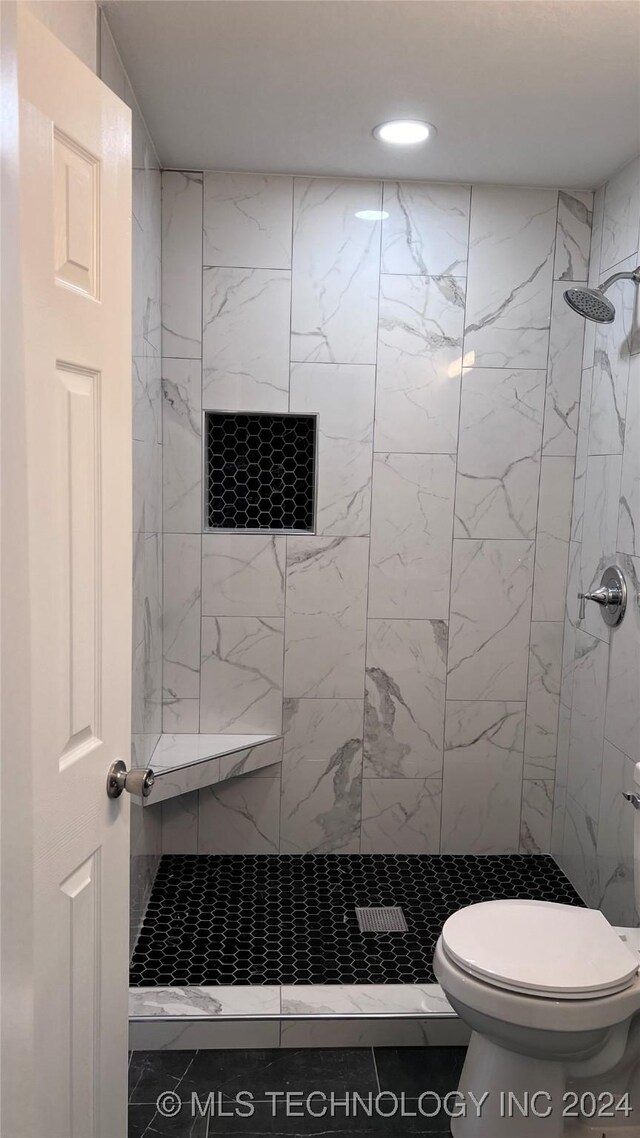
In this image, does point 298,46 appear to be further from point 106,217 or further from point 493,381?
point 493,381

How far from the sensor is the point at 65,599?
125cm

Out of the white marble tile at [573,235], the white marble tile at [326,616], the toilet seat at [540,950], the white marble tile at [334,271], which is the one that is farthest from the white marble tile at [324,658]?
the white marble tile at [573,235]

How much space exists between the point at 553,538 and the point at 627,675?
73 centimetres

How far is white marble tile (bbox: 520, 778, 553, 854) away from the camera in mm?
3219

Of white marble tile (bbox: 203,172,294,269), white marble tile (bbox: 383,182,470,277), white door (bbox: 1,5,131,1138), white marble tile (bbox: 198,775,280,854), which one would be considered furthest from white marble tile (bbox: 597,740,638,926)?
white marble tile (bbox: 203,172,294,269)

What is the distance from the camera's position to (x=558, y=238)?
302 cm

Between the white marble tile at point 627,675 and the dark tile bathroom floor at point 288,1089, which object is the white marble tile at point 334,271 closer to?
the white marble tile at point 627,675

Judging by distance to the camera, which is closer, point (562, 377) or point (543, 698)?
point (562, 377)

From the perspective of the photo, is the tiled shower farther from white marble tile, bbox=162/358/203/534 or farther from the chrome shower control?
the chrome shower control

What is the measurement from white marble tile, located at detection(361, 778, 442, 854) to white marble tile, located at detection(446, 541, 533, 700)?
0.38 meters

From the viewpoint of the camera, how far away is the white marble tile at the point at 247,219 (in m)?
2.93

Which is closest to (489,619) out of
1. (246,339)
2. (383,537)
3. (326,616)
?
(383,537)

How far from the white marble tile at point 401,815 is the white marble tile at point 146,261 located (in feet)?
5.75

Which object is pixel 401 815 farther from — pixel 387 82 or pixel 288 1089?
pixel 387 82
